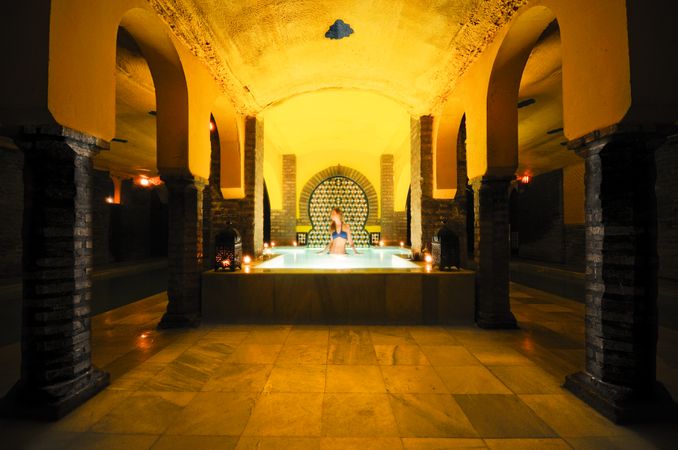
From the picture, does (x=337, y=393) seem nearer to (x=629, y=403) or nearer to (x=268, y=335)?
(x=268, y=335)

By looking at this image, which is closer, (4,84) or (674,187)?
(4,84)

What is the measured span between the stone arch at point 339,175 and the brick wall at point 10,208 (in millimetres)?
7795

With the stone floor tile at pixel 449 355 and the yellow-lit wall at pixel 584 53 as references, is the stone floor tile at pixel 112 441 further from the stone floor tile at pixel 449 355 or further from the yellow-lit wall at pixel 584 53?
the yellow-lit wall at pixel 584 53

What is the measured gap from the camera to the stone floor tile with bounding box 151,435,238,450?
1.90 metres

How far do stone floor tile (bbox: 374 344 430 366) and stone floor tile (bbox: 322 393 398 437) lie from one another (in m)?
0.67

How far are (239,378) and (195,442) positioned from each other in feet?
2.73

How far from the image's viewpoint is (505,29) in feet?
11.9

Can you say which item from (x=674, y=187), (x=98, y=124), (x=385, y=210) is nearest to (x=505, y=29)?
(x=98, y=124)

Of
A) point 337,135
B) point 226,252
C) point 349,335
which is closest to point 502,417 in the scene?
point 349,335

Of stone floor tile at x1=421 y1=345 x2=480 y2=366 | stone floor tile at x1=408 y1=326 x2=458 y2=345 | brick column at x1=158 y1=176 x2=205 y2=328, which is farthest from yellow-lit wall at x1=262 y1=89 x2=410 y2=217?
stone floor tile at x1=421 y1=345 x2=480 y2=366

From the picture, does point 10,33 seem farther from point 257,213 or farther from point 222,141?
point 257,213

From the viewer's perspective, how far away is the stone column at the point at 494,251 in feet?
13.6

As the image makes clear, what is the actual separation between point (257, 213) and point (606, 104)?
521 cm

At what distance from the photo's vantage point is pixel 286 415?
2.23 metres
